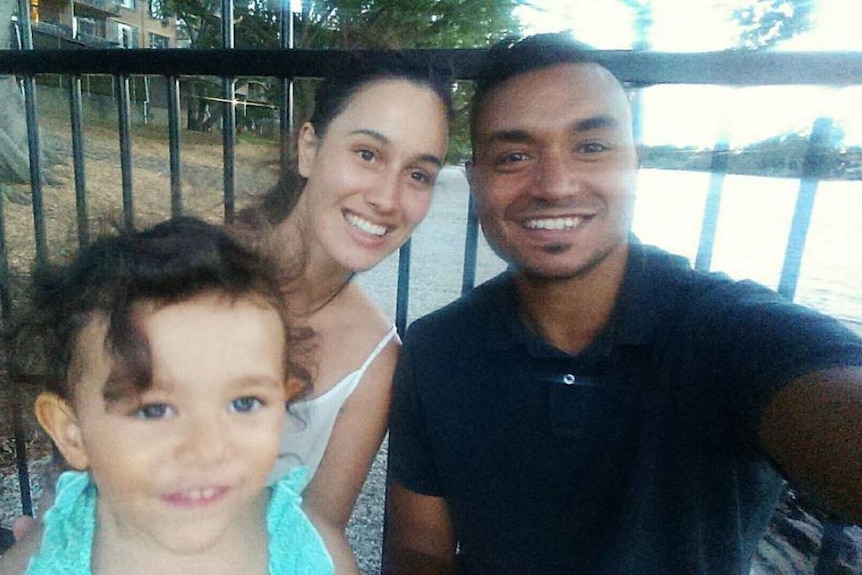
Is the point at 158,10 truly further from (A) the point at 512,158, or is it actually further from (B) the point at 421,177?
(A) the point at 512,158

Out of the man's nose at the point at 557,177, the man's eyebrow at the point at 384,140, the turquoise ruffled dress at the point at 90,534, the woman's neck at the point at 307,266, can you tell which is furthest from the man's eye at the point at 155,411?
the man's nose at the point at 557,177

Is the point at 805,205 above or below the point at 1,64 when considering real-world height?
below

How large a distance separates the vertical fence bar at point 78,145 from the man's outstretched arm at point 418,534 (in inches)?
45.5

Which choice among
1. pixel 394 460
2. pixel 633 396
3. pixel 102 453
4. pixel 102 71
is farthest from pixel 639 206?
pixel 102 71

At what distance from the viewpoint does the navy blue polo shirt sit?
1.29 metres

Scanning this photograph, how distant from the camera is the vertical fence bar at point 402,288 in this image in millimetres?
1772

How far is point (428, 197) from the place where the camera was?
1.65 meters

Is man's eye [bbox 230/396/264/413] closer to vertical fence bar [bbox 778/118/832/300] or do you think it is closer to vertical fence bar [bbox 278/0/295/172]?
vertical fence bar [bbox 278/0/295/172]

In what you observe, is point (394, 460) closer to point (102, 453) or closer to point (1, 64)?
point (102, 453)

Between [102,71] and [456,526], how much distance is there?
152 centimetres

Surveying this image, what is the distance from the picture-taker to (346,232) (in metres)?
1.62

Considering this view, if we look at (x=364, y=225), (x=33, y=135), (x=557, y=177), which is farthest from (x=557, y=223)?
(x=33, y=135)

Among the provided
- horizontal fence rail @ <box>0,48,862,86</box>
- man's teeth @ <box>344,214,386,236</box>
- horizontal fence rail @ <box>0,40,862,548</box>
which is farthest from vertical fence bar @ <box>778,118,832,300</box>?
man's teeth @ <box>344,214,386,236</box>

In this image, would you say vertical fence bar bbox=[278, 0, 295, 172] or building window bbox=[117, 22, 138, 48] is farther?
building window bbox=[117, 22, 138, 48]
